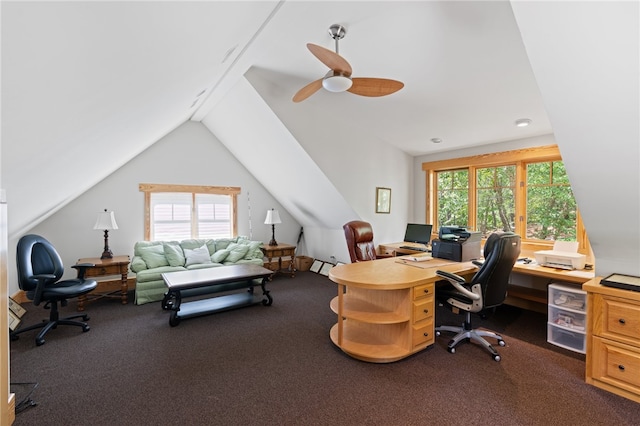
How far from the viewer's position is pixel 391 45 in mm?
2555

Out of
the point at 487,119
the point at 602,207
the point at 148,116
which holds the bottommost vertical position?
the point at 602,207

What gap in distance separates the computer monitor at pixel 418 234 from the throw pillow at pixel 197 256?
11.3ft

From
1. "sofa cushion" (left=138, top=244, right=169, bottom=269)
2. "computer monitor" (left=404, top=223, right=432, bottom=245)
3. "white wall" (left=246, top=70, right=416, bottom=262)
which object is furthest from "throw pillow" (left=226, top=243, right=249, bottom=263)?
"computer monitor" (left=404, top=223, right=432, bottom=245)

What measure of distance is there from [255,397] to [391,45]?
301cm

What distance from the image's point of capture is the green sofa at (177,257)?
4.16 metres

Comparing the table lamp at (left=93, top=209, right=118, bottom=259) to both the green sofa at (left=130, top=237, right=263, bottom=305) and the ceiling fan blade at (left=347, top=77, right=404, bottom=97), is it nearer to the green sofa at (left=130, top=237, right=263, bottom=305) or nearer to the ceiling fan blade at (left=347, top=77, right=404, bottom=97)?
the green sofa at (left=130, top=237, right=263, bottom=305)

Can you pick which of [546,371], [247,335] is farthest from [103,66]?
[546,371]

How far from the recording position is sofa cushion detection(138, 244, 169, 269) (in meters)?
4.44

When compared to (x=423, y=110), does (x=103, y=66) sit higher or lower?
lower

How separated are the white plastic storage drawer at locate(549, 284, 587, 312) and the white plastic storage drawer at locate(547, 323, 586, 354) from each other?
215 mm

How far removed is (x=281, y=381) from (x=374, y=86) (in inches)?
101

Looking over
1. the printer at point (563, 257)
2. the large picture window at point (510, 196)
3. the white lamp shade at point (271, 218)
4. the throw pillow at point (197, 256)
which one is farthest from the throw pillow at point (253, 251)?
the printer at point (563, 257)

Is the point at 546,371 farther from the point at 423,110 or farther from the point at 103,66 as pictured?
the point at 103,66

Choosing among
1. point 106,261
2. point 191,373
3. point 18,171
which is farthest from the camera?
point 106,261
